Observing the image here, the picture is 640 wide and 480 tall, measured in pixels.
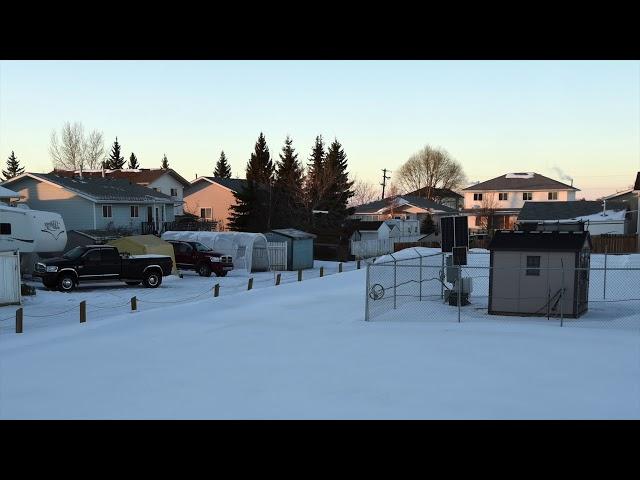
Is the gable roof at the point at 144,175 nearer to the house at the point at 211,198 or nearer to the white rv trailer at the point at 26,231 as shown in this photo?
the house at the point at 211,198

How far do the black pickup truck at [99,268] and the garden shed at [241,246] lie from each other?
641cm

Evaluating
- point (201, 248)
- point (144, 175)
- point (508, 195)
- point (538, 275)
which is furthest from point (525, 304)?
point (508, 195)

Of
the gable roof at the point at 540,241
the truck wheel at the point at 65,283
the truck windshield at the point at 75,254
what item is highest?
the gable roof at the point at 540,241

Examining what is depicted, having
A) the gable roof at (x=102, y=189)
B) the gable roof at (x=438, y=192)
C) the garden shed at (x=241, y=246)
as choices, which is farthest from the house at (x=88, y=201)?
the gable roof at (x=438, y=192)

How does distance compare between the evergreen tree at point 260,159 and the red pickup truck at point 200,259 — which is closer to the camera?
the red pickup truck at point 200,259

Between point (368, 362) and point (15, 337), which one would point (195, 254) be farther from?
point (368, 362)

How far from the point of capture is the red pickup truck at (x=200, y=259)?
31219 mm
